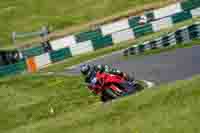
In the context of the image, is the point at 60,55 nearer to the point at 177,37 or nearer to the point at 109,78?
the point at 177,37

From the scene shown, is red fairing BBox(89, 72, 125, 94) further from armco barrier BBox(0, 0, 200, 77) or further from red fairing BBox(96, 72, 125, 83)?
armco barrier BBox(0, 0, 200, 77)

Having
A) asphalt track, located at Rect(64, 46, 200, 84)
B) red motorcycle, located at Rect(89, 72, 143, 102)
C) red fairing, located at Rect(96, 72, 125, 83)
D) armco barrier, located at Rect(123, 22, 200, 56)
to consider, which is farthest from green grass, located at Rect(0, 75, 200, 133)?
armco barrier, located at Rect(123, 22, 200, 56)

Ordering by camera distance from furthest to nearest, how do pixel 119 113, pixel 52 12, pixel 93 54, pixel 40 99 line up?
pixel 52 12 → pixel 93 54 → pixel 40 99 → pixel 119 113

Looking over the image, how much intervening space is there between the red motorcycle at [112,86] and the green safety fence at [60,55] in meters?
18.5

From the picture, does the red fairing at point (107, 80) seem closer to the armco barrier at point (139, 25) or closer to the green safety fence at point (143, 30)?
the armco barrier at point (139, 25)

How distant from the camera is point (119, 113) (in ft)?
44.6

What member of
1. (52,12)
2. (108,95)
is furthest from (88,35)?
(108,95)

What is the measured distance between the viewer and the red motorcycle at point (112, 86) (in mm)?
17666

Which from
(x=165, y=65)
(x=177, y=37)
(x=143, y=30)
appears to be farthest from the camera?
(x=143, y=30)

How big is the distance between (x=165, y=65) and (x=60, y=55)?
15.9 meters

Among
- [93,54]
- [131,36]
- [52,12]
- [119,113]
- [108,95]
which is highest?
[52,12]

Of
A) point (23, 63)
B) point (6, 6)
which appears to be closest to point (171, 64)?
point (23, 63)

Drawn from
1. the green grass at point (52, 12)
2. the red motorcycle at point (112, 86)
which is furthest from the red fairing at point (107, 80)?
the green grass at point (52, 12)

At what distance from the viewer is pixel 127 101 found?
1451cm
